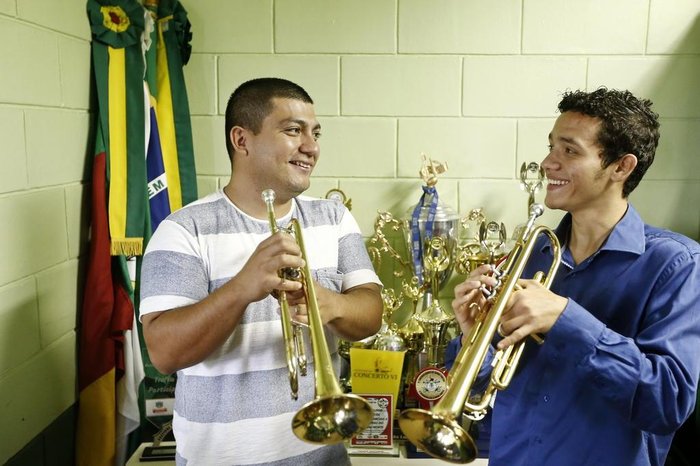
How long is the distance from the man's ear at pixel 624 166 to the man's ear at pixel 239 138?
74cm

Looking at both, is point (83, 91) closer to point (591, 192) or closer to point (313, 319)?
point (313, 319)

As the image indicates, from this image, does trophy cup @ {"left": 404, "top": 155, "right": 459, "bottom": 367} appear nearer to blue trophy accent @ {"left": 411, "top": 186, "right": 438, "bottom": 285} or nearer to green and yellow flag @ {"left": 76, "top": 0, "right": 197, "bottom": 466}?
blue trophy accent @ {"left": 411, "top": 186, "right": 438, "bottom": 285}

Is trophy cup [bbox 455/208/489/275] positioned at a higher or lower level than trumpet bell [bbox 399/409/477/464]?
higher

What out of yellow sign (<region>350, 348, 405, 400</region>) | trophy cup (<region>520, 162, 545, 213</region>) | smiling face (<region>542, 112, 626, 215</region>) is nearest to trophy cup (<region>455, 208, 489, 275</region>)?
trophy cup (<region>520, 162, 545, 213</region>)

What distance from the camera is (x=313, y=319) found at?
3.50 feet

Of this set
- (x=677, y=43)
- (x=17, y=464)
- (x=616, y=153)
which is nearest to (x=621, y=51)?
(x=677, y=43)

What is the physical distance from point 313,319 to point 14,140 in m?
0.91

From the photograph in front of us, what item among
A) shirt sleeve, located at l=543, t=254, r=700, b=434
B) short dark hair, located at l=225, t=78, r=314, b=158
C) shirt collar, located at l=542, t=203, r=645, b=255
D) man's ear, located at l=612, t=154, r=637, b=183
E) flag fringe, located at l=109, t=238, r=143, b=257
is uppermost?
short dark hair, located at l=225, t=78, r=314, b=158

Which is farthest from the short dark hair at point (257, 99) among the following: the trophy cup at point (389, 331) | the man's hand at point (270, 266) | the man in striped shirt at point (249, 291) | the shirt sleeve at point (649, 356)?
the trophy cup at point (389, 331)

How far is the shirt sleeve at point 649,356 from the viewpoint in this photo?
105cm

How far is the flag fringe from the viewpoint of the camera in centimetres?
182

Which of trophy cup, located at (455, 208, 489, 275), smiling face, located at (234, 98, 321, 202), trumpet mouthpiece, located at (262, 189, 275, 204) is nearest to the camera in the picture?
trumpet mouthpiece, located at (262, 189, 275, 204)

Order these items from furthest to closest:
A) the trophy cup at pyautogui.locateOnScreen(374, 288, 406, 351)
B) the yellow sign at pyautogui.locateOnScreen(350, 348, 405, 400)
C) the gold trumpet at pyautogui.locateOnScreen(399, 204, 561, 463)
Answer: the trophy cup at pyautogui.locateOnScreen(374, 288, 406, 351) < the yellow sign at pyautogui.locateOnScreen(350, 348, 405, 400) < the gold trumpet at pyautogui.locateOnScreen(399, 204, 561, 463)

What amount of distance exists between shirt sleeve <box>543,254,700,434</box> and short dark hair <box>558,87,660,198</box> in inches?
9.8
